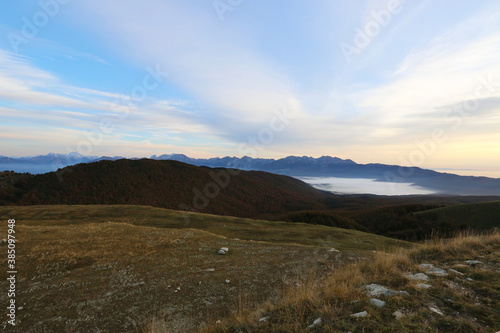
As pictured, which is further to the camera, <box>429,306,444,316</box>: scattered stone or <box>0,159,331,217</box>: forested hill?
<box>0,159,331,217</box>: forested hill

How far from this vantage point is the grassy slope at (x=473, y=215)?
55397mm

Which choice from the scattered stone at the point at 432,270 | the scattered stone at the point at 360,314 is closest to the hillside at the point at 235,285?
the scattered stone at the point at 360,314

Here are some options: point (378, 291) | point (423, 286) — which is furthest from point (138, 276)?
point (423, 286)

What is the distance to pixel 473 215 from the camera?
204ft

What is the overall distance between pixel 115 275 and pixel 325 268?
15519mm

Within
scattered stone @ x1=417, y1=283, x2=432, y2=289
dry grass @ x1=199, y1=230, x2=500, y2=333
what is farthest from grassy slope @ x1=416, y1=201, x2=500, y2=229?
scattered stone @ x1=417, y1=283, x2=432, y2=289

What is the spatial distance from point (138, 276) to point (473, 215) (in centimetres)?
8683

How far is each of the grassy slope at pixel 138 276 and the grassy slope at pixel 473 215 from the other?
6199 centimetres

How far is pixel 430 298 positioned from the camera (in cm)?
702

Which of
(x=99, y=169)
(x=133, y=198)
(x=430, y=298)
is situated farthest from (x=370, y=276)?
(x=99, y=169)

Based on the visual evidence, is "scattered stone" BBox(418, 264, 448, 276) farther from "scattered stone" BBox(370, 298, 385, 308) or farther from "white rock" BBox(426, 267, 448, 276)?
"scattered stone" BBox(370, 298, 385, 308)

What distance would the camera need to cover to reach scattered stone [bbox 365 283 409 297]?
291 inches

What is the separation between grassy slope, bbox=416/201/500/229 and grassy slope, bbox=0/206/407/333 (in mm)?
61988

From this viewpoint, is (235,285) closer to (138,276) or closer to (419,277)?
(138,276)
